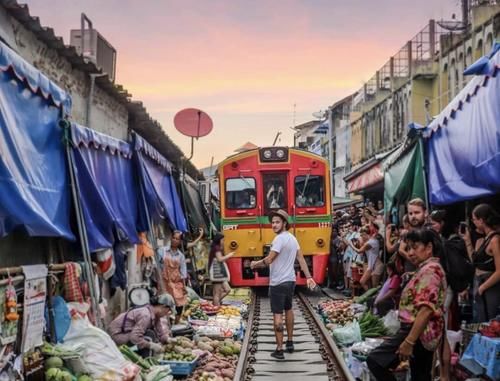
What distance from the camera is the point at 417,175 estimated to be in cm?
890

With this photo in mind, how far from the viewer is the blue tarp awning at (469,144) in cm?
579

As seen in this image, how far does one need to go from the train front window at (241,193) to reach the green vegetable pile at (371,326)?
6491 millimetres

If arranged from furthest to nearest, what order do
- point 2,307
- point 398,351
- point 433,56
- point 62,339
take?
point 433,56 → point 62,339 → point 398,351 → point 2,307

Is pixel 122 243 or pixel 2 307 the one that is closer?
pixel 2 307

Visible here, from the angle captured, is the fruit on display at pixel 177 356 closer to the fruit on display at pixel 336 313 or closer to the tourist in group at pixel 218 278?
the fruit on display at pixel 336 313

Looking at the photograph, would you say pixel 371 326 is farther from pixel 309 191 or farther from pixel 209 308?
pixel 309 191

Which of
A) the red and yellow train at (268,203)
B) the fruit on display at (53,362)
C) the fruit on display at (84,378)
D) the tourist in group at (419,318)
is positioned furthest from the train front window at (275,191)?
the fruit on display at (53,362)

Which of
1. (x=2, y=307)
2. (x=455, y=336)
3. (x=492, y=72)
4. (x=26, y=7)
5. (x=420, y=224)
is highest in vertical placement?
(x=26, y=7)

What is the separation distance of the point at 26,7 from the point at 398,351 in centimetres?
405

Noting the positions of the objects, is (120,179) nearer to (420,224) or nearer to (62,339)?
(62,339)

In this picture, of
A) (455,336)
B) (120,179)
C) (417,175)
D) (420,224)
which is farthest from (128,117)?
(455,336)

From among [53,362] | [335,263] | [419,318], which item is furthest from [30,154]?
[335,263]

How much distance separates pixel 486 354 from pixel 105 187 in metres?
4.28

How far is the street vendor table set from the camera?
5.38m
